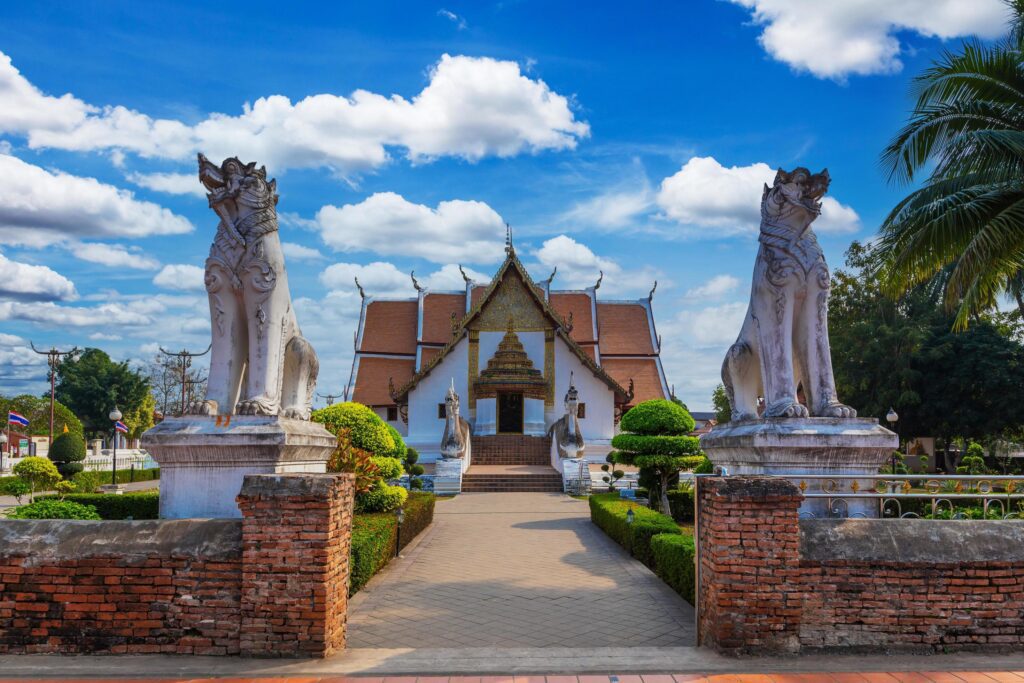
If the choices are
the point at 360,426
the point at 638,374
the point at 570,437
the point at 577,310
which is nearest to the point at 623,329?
the point at 577,310

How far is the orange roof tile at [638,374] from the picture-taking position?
29516 mm

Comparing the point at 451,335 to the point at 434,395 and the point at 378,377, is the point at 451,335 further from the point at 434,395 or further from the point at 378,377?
the point at 378,377

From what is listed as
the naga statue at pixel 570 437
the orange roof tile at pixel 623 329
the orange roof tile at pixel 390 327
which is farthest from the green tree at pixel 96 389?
the naga statue at pixel 570 437

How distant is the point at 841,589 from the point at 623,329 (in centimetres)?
2699

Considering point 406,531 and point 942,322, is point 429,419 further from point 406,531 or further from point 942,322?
point 942,322

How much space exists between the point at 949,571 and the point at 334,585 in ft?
13.3

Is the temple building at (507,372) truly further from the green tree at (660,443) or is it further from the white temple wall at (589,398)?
the green tree at (660,443)

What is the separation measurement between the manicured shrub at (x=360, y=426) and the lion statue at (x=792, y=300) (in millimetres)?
7182

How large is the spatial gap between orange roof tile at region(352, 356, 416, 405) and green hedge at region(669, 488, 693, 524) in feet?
55.3

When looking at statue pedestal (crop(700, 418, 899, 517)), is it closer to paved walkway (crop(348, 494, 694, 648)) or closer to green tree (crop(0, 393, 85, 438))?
paved walkway (crop(348, 494, 694, 648))

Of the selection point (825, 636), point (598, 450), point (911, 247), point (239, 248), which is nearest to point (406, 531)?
point (239, 248)

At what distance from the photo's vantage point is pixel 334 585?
512 centimetres

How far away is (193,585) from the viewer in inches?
197

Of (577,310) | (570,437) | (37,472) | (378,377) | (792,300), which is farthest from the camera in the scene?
(577,310)
